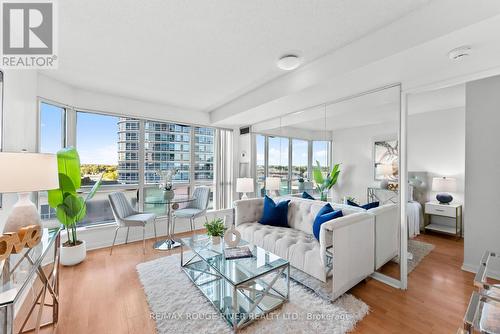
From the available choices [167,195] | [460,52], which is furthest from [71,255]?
[460,52]

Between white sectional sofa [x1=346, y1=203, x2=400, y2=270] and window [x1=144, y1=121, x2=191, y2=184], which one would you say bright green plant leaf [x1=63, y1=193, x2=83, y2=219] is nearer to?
window [x1=144, y1=121, x2=191, y2=184]

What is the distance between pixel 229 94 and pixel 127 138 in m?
2.09

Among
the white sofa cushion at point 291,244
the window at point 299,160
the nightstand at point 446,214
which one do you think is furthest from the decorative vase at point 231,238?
the nightstand at point 446,214

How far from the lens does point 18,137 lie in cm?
225

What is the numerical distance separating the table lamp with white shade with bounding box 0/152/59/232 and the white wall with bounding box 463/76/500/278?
4528mm

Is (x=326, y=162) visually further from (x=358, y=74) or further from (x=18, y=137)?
(x=18, y=137)

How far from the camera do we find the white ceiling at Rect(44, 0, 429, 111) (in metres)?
1.62

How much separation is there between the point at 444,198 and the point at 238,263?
3981 millimetres

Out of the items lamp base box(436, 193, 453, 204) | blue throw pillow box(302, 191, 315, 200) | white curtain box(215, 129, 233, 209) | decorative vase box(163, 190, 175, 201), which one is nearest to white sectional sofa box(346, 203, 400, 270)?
blue throw pillow box(302, 191, 315, 200)

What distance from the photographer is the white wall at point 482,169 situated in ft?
8.31

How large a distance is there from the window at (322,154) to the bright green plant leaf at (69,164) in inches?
133

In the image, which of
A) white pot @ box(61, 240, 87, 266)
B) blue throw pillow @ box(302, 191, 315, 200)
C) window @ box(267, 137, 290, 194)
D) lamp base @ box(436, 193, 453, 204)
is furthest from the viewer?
window @ box(267, 137, 290, 194)

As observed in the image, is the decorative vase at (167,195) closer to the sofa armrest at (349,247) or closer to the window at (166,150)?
the window at (166,150)

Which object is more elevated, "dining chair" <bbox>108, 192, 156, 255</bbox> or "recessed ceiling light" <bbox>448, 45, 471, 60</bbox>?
"recessed ceiling light" <bbox>448, 45, 471, 60</bbox>
